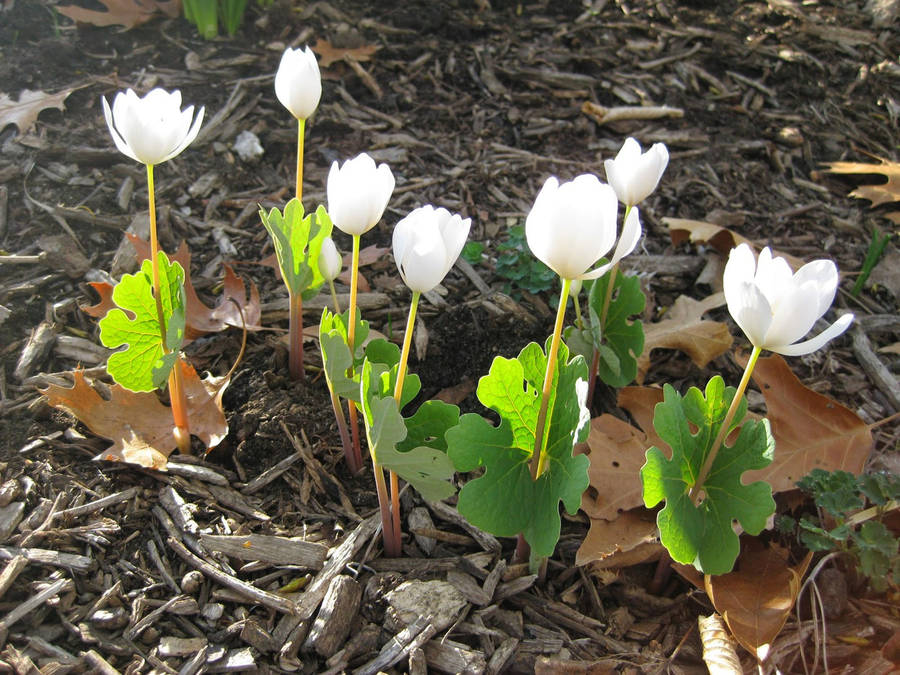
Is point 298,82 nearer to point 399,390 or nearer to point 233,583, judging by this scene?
point 399,390

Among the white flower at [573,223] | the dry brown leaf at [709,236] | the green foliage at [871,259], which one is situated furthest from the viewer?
the dry brown leaf at [709,236]

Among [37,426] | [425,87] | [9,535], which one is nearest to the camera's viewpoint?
[9,535]

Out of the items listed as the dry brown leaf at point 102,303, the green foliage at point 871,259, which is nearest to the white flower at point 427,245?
the dry brown leaf at point 102,303

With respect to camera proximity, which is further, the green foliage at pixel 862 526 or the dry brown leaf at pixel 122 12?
the dry brown leaf at pixel 122 12

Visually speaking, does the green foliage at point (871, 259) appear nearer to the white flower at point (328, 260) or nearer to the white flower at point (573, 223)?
the white flower at point (573, 223)

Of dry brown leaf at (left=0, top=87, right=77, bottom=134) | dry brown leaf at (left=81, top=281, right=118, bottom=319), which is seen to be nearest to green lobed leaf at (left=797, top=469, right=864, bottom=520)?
dry brown leaf at (left=81, top=281, right=118, bottom=319)

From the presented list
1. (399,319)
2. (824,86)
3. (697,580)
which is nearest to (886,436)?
(697,580)

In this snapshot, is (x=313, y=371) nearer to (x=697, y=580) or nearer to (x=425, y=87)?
(x=697, y=580)

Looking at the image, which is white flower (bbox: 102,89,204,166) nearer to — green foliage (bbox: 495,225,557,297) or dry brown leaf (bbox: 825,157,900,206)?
green foliage (bbox: 495,225,557,297)
